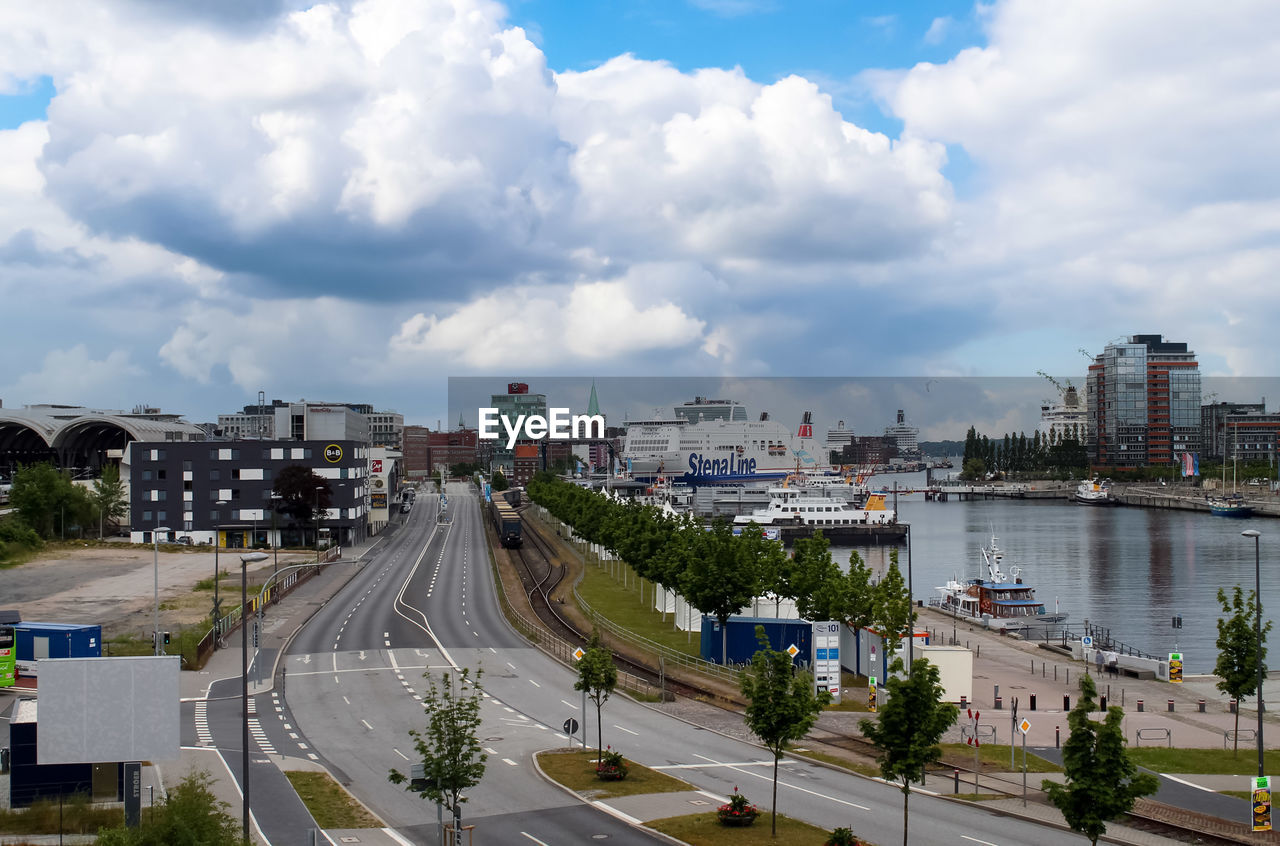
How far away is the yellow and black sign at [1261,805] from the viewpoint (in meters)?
22.5

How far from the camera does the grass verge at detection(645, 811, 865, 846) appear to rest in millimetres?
22203

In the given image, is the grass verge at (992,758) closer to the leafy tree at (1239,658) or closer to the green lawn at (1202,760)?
the green lawn at (1202,760)

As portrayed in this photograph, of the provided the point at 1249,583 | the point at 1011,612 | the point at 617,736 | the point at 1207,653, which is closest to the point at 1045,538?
the point at 1249,583

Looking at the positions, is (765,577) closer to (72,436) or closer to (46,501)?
(46,501)

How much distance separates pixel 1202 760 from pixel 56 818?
1173 inches

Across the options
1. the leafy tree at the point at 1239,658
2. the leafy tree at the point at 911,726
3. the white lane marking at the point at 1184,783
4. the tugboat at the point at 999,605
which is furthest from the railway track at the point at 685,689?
the tugboat at the point at 999,605

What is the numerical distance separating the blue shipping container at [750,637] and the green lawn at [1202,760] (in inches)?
541

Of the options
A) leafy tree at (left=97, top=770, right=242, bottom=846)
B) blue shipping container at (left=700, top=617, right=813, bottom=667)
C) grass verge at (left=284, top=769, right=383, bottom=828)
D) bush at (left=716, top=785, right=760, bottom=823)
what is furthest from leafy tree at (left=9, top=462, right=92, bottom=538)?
bush at (left=716, top=785, right=760, bottom=823)

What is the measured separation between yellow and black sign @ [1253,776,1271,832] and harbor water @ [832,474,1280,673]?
39.0 meters

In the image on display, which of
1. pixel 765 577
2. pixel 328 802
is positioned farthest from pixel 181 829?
pixel 765 577

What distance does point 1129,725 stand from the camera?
3575 cm

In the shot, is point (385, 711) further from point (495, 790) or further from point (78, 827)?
point (78, 827)

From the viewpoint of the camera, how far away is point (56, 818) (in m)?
21.8

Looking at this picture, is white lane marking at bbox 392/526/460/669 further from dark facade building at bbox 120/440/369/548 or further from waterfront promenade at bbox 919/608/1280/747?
waterfront promenade at bbox 919/608/1280/747
